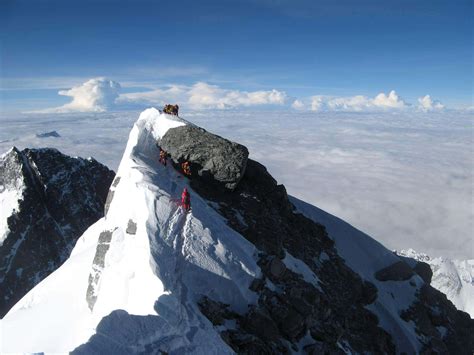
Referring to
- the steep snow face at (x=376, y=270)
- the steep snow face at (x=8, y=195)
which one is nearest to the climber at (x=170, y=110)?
the steep snow face at (x=376, y=270)

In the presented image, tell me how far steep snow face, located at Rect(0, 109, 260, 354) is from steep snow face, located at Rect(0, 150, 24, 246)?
188ft

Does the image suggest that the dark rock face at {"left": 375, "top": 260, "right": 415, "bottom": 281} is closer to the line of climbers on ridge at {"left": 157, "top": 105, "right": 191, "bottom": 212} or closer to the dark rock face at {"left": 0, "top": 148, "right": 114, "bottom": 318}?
the line of climbers on ridge at {"left": 157, "top": 105, "right": 191, "bottom": 212}

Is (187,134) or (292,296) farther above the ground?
(187,134)

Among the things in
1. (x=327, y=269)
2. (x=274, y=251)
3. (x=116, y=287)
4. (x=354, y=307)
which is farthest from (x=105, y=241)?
(x=354, y=307)

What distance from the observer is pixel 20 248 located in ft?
259

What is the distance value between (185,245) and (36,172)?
8349 centimetres

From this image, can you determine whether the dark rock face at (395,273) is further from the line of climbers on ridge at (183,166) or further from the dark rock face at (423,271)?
the line of climbers on ridge at (183,166)

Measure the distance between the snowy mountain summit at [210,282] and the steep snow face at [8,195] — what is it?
5336cm

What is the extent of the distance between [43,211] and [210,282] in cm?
8095

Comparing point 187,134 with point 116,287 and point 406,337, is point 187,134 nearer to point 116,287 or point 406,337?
point 116,287

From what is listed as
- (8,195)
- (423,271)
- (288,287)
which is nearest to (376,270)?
(423,271)

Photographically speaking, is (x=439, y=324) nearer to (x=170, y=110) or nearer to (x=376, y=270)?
(x=376, y=270)

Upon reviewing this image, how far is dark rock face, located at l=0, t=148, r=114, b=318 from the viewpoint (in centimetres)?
7650

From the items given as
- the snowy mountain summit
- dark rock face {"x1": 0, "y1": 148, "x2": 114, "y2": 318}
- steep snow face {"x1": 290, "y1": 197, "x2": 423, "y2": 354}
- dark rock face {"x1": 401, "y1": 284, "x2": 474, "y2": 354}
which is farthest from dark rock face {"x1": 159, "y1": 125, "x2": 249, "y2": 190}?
dark rock face {"x1": 0, "y1": 148, "x2": 114, "y2": 318}
